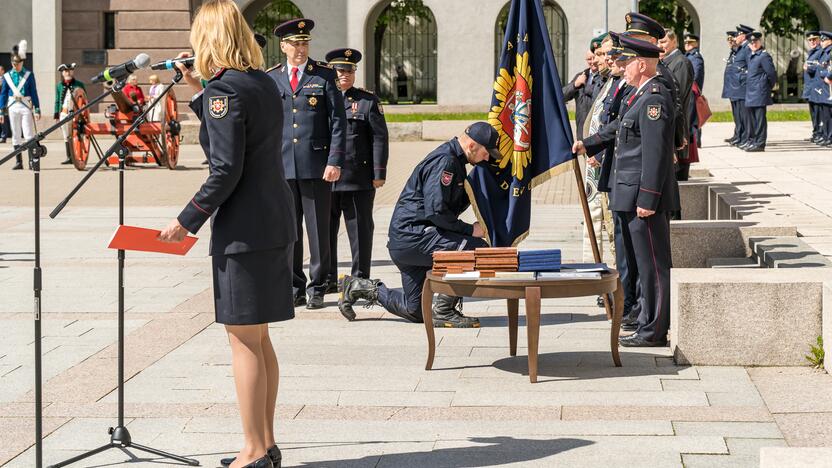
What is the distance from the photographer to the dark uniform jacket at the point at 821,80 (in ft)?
74.2

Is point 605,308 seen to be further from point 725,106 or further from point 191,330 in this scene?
point 725,106

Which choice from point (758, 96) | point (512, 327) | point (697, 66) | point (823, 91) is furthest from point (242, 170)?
point (823, 91)

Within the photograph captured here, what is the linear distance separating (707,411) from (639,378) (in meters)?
0.82

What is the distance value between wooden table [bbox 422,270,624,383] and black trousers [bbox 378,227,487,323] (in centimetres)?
97

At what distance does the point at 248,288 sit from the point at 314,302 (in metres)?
4.30

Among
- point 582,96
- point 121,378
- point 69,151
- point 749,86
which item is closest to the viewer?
point 121,378

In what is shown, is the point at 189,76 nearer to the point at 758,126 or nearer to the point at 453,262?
the point at 453,262

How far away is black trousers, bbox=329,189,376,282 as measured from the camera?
10.1m

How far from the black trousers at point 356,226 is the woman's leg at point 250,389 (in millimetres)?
4826

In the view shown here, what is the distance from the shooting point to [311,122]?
31.3 feet

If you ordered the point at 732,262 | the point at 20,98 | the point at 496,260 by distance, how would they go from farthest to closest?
the point at 20,98
the point at 732,262
the point at 496,260

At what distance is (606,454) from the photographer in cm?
545

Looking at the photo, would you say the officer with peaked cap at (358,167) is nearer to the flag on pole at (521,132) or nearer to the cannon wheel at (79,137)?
the flag on pole at (521,132)

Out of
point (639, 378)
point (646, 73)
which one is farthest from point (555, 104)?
point (639, 378)
